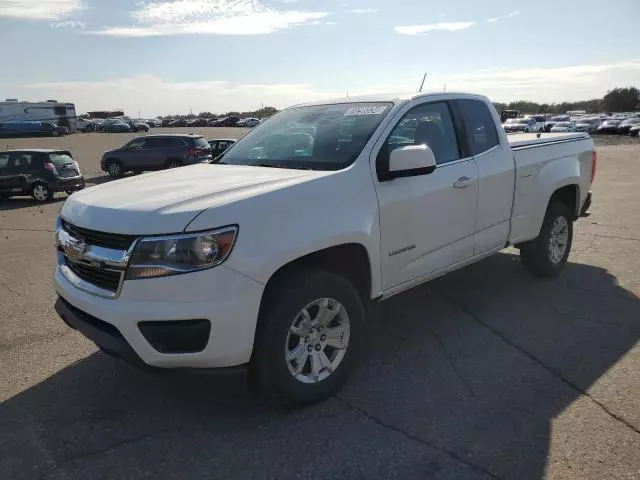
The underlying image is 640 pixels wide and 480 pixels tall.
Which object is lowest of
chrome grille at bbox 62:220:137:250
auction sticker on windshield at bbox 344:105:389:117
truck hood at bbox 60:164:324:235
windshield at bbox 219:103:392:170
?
chrome grille at bbox 62:220:137:250

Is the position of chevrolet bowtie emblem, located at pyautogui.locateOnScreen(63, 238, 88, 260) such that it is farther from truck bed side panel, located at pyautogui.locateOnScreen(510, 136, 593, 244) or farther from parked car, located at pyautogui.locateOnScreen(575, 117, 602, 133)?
parked car, located at pyautogui.locateOnScreen(575, 117, 602, 133)

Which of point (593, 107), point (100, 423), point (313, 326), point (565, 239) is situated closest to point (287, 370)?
point (313, 326)

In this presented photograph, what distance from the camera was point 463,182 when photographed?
4.31 meters

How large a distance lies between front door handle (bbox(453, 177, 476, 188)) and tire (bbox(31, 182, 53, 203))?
512 inches

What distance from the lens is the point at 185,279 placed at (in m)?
2.78

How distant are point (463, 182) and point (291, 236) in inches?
74.1

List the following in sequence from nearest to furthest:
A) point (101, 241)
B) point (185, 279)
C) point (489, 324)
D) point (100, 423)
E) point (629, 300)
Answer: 1. point (185, 279)
2. point (101, 241)
3. point (100, 423)
4. point (489, 324)
5. point (629, 300)

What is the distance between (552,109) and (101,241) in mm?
132036

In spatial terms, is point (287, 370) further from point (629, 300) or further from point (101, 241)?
point (629, 300)

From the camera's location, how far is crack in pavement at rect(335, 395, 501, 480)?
278cm

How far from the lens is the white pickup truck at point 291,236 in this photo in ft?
9.25

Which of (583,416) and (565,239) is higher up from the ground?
(565,239)

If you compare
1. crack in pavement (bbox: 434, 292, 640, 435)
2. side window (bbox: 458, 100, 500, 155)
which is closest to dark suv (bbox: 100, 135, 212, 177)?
side window (bbox: 458, 100, 500, 155)

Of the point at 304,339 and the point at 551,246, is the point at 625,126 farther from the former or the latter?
the point at 304,339
